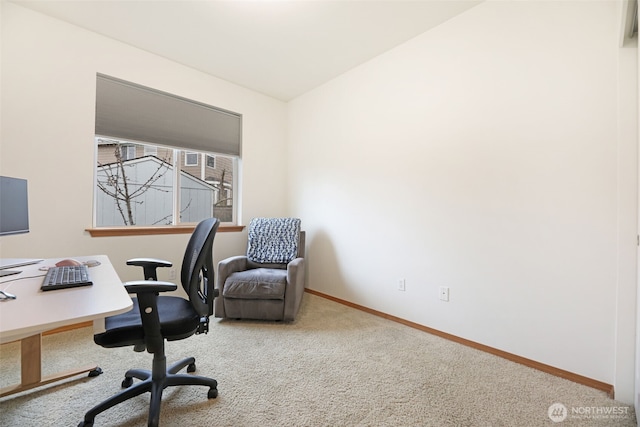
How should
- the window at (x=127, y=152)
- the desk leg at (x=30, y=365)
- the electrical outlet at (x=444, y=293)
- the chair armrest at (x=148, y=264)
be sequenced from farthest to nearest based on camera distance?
1. the window at (x=127, y=152)
2. the electrical outlet at (x=444, y=293)
3. the chair armrest at (x=148, y=264)
4. the desk leg at (x=30, y=365)

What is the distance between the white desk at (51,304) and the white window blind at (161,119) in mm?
1662

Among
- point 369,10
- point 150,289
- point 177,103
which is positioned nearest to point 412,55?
point 369,10

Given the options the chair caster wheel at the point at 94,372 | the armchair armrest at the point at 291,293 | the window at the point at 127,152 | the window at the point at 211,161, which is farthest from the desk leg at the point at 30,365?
the window at the point at 211,161

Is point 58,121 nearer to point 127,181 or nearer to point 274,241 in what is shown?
point 127,181

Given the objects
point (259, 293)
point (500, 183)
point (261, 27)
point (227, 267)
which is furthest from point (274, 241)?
point (500, 183)

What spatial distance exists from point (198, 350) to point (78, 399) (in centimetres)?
66

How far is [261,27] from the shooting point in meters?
2.30

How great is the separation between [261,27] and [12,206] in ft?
6.93

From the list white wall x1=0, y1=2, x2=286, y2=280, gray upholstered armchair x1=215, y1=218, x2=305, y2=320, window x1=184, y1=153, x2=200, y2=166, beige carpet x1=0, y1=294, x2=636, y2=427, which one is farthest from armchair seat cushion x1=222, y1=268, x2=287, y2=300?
window x1=184, y1=153, x2=200, y2=166

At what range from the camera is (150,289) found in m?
1.12

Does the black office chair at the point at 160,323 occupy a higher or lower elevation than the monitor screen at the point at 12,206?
lower

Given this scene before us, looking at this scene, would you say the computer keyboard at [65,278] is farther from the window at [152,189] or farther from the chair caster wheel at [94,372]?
the window at [152,189]

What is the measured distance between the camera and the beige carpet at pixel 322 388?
133 centimetres

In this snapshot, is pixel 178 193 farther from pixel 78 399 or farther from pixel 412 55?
pixel 412 55
